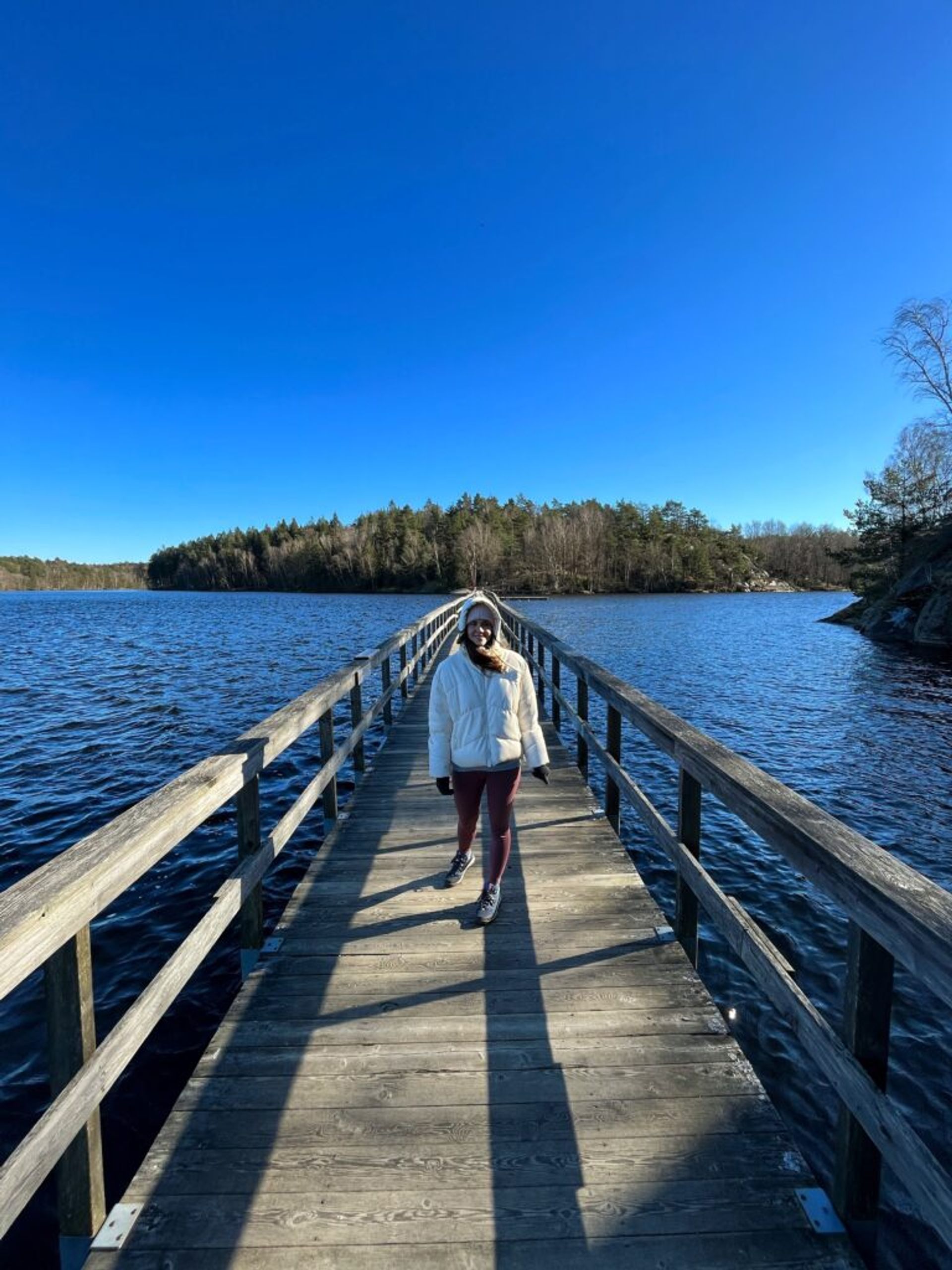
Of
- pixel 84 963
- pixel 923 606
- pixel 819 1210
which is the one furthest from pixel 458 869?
pixel 923 606

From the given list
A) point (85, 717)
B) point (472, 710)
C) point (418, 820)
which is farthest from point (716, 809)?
point (85, 717)

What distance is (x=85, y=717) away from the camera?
45.3 feet

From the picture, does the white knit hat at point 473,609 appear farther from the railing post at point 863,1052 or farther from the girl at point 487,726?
the railing post at point 863,1052

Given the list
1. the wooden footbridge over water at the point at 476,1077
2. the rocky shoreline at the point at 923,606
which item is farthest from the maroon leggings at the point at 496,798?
the rocky shoreline at the point at 923,606

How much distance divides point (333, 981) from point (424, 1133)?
1.00 metres

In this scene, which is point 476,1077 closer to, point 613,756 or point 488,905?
point 488,905

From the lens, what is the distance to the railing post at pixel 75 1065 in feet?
5.49

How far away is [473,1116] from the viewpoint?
228cm

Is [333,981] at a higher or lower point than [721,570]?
lower

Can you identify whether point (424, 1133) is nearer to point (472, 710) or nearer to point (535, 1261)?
point (535, 1261)

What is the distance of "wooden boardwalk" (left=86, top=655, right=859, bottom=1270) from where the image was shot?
1.84 meters

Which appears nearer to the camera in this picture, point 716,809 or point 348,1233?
point 348,1233

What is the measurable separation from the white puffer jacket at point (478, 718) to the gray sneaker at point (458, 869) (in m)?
0.77

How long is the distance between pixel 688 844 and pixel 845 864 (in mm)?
1465
